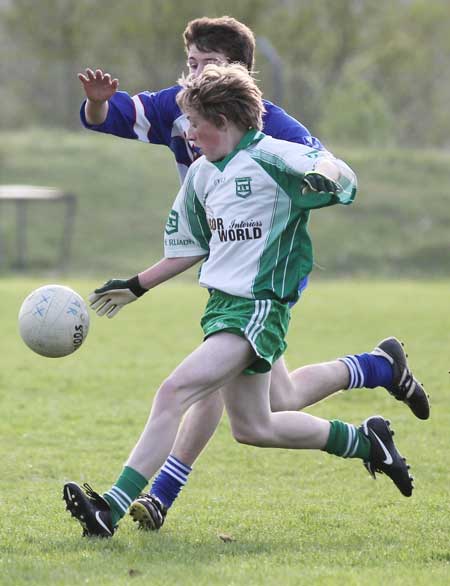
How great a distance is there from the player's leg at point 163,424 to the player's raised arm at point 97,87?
4.38 ft

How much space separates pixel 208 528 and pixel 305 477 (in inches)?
52.9

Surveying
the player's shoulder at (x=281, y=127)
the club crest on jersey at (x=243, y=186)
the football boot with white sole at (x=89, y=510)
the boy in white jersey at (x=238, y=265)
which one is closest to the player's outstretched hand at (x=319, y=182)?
the boy in white jersey at (x=238, y=265)

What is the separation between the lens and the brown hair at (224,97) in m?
4.41

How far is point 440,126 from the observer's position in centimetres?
4622

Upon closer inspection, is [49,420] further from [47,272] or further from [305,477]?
[47,272]

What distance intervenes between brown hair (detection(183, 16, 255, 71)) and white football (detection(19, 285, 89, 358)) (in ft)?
4.05

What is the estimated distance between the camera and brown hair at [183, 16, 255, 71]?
16.5 feet

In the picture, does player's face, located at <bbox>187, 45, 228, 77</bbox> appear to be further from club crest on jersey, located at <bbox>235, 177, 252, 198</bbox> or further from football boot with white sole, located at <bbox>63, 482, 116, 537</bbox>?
football boot with white sole, located at <bbox>63, 482, 116, 537</bbox>

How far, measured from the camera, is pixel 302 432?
15.3 feet

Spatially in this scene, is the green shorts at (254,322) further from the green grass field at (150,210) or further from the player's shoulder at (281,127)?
the green grass field at (150,210)

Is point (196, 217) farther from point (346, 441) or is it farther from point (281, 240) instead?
point (346, 441)

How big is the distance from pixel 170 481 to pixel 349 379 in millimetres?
947

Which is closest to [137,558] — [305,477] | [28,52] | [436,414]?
[305,477]

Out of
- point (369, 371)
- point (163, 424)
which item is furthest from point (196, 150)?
point (163, 424)
